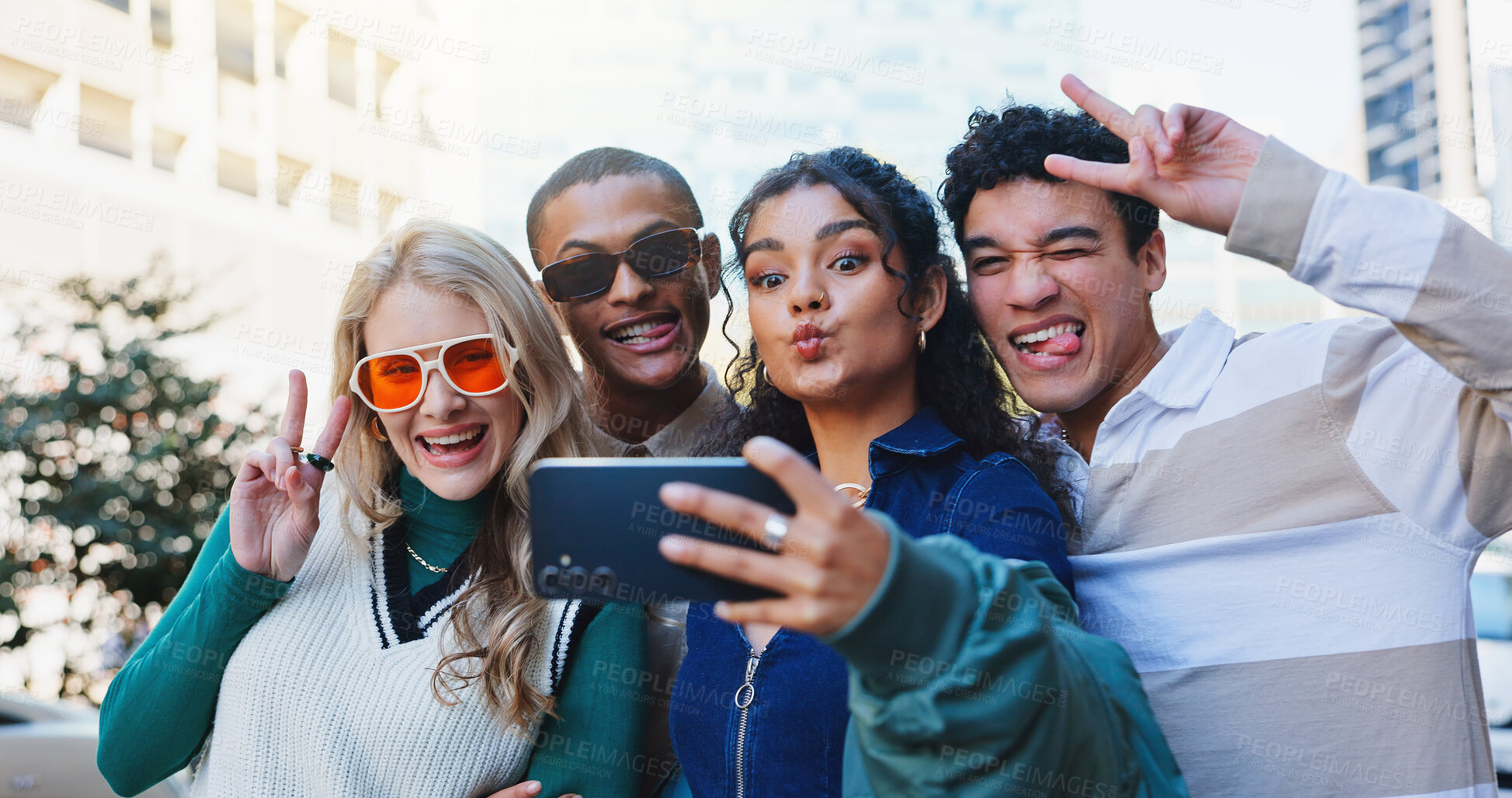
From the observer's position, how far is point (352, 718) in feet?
7.79

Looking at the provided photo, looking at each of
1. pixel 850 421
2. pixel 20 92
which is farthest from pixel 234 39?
pixel 850 421

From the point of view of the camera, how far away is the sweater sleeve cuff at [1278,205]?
1.77 m

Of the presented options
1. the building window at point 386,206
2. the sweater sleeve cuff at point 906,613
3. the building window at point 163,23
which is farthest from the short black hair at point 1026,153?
the building window at point 386,206

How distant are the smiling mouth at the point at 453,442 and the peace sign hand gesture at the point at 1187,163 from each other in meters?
1.56

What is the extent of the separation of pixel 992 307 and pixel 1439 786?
1308 mm

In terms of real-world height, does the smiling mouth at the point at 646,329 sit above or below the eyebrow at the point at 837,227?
below

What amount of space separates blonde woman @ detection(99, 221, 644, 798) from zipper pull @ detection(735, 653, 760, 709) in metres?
0.47

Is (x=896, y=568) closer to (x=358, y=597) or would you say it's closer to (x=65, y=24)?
(x=358, y=597)

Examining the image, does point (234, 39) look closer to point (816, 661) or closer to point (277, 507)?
point (277, 507)

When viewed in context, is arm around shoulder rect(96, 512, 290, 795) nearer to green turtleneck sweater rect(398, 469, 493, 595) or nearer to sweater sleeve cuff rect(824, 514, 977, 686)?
green turtleneck sweater rect(398, 469, 493, 595)

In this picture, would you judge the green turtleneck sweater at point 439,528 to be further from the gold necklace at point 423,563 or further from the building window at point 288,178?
the building window at point 288,178

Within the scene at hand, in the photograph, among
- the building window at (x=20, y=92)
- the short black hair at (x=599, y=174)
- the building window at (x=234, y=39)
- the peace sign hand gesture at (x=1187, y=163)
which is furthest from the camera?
the building window at (x=234, y=39)

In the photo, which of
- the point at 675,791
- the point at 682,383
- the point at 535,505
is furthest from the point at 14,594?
the point at 535,505

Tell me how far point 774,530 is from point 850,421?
1137mm
